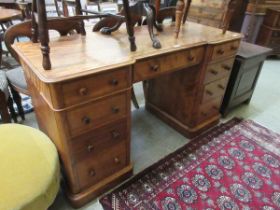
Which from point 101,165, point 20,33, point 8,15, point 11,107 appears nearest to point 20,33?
point 20,33

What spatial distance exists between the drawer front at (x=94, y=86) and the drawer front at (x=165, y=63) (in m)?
0.13

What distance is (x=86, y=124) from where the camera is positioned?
3.45 feet

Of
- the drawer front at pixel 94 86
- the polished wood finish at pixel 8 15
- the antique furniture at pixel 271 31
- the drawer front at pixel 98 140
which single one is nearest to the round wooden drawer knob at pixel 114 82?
the drawer front at pixel 94 86

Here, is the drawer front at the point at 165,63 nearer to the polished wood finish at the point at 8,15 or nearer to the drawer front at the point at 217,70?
the drawer front at the point at 217,70

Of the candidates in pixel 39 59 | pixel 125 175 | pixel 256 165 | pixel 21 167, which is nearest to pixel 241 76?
pixel 256 165

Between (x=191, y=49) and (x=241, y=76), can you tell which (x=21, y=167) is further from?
(x=241, y=76)

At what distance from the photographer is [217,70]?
5.43 ft

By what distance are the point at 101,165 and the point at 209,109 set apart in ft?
3.50

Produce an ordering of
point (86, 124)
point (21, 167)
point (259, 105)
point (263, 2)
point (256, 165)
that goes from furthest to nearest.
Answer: point (263, 2) < point (259, 105) < point (256, 165) < point (86, 124) < point (21, 167)

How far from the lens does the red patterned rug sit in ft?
4.32

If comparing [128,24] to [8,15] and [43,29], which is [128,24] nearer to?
[43,29]

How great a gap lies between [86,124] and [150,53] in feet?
1.69

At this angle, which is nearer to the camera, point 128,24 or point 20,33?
point 128,24

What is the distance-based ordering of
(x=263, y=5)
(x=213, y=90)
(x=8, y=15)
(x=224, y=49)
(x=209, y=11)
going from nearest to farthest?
(x=224, y=49) < (x=213, y=90) < (x=8, y=15) < (x=263, y=5) < (x=209, y=11)
